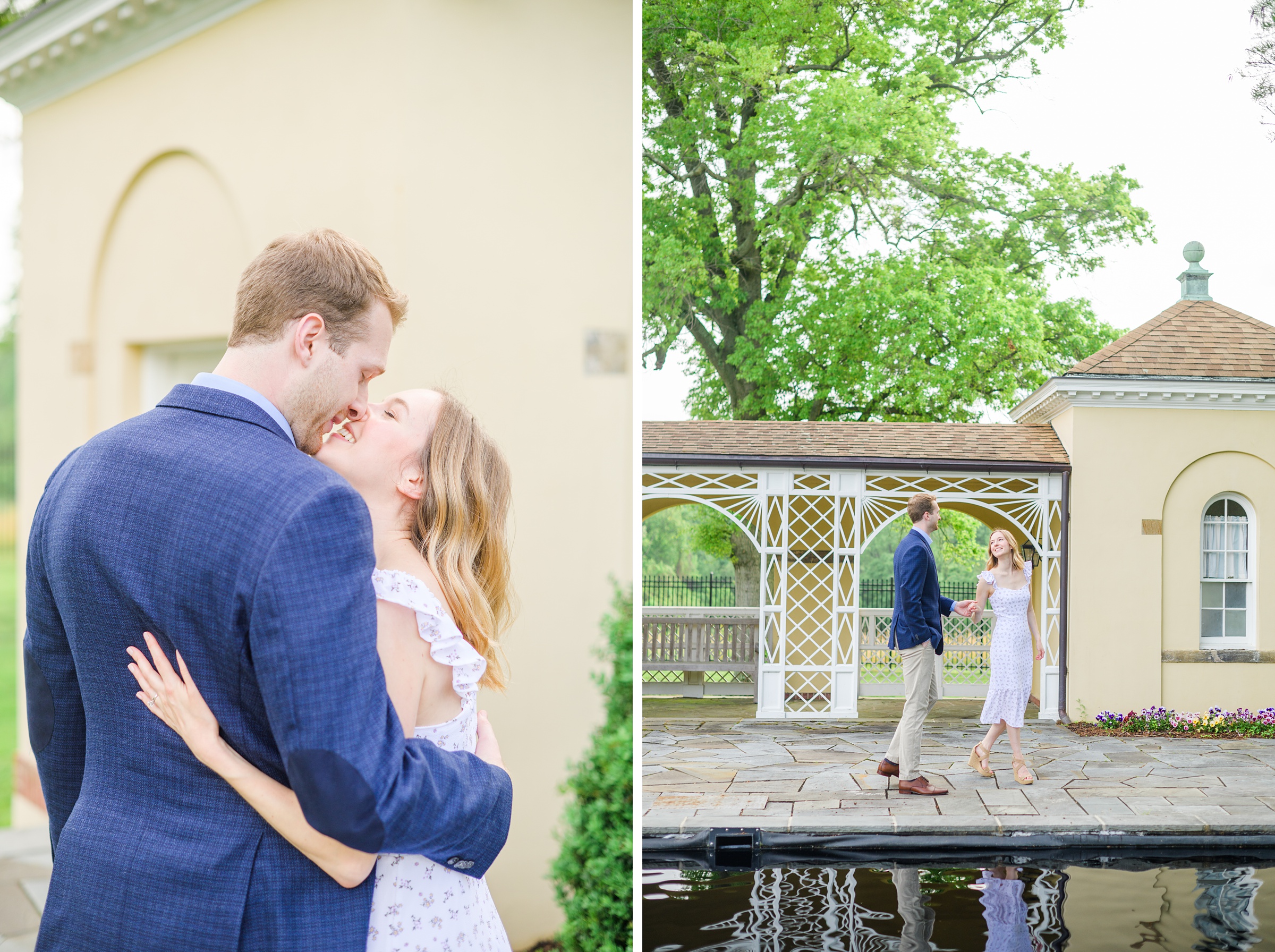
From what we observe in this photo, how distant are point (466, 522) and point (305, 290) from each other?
47 centimetres

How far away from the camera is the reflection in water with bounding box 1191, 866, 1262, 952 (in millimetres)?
3314

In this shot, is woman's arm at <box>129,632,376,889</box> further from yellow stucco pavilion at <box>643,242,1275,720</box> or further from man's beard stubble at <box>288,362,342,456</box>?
yellow stucco pavilion at <box>643,242,1275,720</box>

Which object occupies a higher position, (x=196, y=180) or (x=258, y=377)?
(x=196, y=180)

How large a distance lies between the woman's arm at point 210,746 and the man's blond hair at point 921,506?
3168 mm

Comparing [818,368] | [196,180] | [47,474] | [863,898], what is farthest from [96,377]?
[863,898]

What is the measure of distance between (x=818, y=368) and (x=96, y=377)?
336cm

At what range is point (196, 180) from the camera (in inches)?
147

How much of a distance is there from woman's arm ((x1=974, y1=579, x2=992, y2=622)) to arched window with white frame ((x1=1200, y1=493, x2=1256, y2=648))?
83cm

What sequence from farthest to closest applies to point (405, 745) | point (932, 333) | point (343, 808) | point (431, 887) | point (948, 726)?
point (948, 726) → point (932, 333) → point (431, 887) → point (405, 745) → point (343, 808)

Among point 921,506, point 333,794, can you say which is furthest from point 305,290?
point 921,506

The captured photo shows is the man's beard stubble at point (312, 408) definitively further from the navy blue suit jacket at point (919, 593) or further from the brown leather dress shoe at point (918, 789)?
the brown leather dress shoe at point (918, 789)

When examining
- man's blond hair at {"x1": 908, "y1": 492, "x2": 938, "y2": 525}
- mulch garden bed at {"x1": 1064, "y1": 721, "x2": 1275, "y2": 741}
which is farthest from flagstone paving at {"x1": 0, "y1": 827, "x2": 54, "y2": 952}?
mulch garden bed at {"x1": 1064, "y1": 721, "x2": 1275, "y2": 741}

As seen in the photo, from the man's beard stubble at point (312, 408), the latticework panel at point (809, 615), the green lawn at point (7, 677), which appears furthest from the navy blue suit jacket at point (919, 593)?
the green lawn at point (7, 677)

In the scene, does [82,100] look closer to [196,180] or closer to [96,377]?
→ [196,180]
